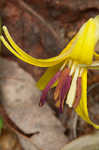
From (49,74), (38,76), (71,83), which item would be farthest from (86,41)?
(38,76)

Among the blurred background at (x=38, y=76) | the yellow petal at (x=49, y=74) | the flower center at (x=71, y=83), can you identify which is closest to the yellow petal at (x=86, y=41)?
the flower center at (x=71, y=83)

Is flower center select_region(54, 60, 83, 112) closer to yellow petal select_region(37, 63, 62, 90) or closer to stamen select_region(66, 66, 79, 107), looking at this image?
stamen select_region(66, 66, 79, 107)

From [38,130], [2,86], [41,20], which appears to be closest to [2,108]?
[2,86]

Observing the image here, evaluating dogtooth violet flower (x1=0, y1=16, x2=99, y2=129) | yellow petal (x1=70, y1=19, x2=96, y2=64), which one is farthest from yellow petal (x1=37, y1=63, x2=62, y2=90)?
yellow petal (x1=70, y1=19, x2=96, y2=64)

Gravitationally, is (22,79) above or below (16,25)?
below

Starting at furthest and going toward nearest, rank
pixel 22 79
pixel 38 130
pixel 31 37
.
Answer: pixel 31 37, pixel 22 79, pixel 38 130

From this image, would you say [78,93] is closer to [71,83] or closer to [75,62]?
[71,83]

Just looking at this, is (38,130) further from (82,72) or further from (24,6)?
(24,6)
